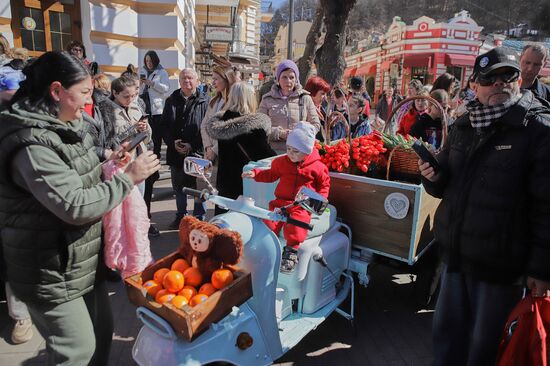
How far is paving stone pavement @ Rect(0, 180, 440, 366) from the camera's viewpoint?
2666 mm

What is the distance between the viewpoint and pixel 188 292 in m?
1.84

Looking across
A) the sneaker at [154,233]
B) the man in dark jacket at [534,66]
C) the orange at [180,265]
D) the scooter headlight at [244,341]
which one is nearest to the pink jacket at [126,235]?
the orange at [180,265]

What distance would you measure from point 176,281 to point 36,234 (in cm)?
63

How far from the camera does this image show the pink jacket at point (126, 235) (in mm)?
1891

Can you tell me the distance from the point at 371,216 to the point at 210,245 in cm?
137

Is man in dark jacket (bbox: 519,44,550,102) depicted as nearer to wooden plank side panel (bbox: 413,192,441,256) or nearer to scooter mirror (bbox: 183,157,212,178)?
wooden plank side panel (bbox: 413,192,441,256)

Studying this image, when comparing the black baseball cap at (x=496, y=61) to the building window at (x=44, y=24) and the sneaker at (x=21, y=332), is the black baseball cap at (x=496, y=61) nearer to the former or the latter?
the sneaker at (x=21, y=332)

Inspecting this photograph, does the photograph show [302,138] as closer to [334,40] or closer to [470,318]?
[470,318]

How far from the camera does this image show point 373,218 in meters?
2.80

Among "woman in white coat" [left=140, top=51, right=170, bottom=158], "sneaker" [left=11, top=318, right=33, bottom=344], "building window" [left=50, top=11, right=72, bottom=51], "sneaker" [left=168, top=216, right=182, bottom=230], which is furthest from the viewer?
"building window" [left=50, top=11, right=72, bottom=51]

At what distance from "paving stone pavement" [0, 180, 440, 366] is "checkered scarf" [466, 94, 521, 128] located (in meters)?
1.47

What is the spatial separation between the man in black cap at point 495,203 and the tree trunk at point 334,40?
25.7 ft

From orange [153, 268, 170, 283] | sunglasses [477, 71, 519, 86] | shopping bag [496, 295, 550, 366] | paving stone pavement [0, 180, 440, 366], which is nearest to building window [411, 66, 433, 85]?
paving stone pavement [0, 180, 440, 366]

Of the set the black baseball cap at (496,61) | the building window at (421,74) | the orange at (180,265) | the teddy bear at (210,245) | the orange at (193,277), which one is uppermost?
the building window at (421,74)
